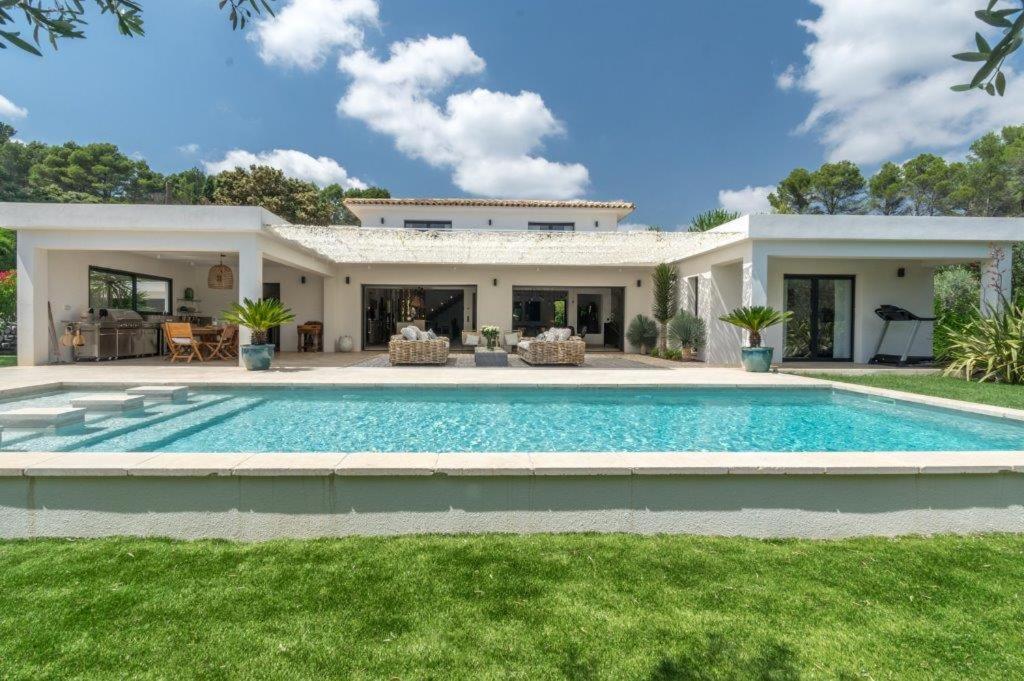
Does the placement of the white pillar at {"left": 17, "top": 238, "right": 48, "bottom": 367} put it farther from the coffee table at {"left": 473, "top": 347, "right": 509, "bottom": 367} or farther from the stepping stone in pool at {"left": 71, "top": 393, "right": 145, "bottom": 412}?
the coffee table at {"left": 473, "top": 347, "right": 509, "bottom": 367}

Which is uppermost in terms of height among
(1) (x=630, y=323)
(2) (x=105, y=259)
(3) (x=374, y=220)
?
(3) (x=374, y=220)

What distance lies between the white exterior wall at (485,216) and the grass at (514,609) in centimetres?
2107

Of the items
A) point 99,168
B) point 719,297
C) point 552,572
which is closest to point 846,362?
point 719,297

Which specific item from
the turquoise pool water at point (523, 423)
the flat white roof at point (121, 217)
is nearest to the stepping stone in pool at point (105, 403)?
the turquoise pool water at point (523, 423)

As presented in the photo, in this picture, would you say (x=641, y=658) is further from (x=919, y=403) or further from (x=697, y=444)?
(x=919, y=403)

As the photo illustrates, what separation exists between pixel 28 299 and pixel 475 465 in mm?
15044

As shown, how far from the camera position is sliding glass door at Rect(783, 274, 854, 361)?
1628cm

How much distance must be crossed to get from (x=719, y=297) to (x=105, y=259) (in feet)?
61.2

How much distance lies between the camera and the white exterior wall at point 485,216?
23344 mm

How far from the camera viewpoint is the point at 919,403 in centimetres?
832

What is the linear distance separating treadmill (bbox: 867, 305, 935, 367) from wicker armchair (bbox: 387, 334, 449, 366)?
13307 millimetres

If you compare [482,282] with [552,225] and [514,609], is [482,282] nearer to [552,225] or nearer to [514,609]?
[552,225]

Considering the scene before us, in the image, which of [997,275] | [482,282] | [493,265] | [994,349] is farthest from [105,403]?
[997,275]

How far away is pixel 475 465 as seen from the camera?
12.2 ft
